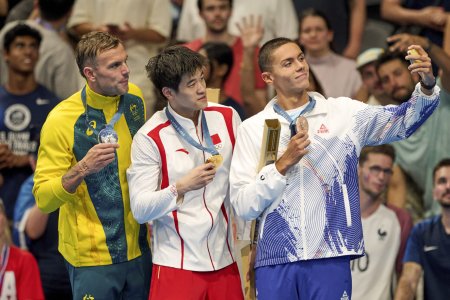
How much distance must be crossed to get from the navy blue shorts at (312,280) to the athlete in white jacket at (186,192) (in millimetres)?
365

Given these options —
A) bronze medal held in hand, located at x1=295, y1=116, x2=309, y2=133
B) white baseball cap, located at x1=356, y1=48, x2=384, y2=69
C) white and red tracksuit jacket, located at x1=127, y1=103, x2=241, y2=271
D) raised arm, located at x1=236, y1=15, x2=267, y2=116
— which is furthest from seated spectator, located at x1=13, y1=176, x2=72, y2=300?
bronze medal held in hand, located at x1=295, y1=116, x2=309, y2=133

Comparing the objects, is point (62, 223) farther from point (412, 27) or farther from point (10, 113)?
point (412, 27)

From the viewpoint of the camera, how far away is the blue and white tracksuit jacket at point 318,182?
5.85 metres

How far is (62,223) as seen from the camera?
6.38 meters

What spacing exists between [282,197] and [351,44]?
408 centimetres

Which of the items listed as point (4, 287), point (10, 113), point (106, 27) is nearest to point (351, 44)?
point (106, 27)

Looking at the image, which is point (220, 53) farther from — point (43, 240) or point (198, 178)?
point (198, 178)

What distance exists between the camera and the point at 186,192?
599cm

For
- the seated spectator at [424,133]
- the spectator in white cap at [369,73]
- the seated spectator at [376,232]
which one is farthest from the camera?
the spectator in white cap at [369,73]

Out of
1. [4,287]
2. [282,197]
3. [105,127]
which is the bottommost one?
[4,287]

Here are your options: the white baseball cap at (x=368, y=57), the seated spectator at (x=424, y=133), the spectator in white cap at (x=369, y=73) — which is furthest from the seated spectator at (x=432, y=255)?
the white baseball cap at (x=368, y=57)

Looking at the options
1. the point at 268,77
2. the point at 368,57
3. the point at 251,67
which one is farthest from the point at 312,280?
the point at 368,57

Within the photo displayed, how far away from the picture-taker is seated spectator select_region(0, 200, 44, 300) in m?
7.62

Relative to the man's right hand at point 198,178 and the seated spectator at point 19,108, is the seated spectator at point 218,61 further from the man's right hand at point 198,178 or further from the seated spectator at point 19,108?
the man's right hand at point 198,178
